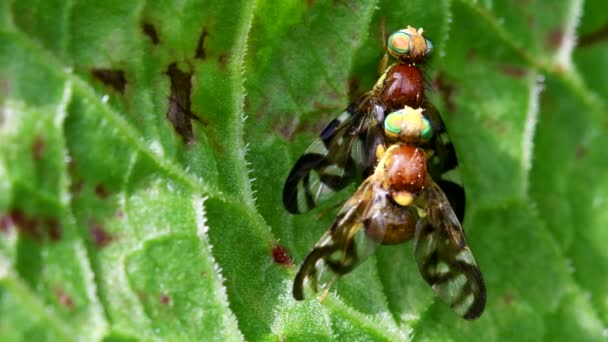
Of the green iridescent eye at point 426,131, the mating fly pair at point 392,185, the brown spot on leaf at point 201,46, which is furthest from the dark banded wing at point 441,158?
the brown spot on leaf at point 201,46

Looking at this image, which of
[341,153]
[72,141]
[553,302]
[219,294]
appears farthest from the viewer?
[553,302]

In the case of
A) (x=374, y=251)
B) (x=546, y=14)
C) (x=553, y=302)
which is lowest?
(x=553, y=302)

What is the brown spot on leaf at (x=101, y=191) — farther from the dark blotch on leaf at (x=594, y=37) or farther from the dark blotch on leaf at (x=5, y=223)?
the dark blotch on leaf at (x=594, y=37)

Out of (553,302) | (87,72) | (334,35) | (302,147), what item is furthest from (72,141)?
(553,302)

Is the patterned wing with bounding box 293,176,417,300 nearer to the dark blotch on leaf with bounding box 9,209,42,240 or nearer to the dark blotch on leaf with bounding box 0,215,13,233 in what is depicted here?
the dark blotch on leaf with bounding box 9,209,42,240

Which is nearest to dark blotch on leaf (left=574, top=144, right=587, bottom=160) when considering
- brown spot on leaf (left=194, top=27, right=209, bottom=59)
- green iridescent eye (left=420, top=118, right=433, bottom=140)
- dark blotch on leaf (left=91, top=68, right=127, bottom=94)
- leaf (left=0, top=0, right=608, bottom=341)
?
leaf (left=0, top=0, right=608, bottom=341)

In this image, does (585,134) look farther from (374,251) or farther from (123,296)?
(123,296)
